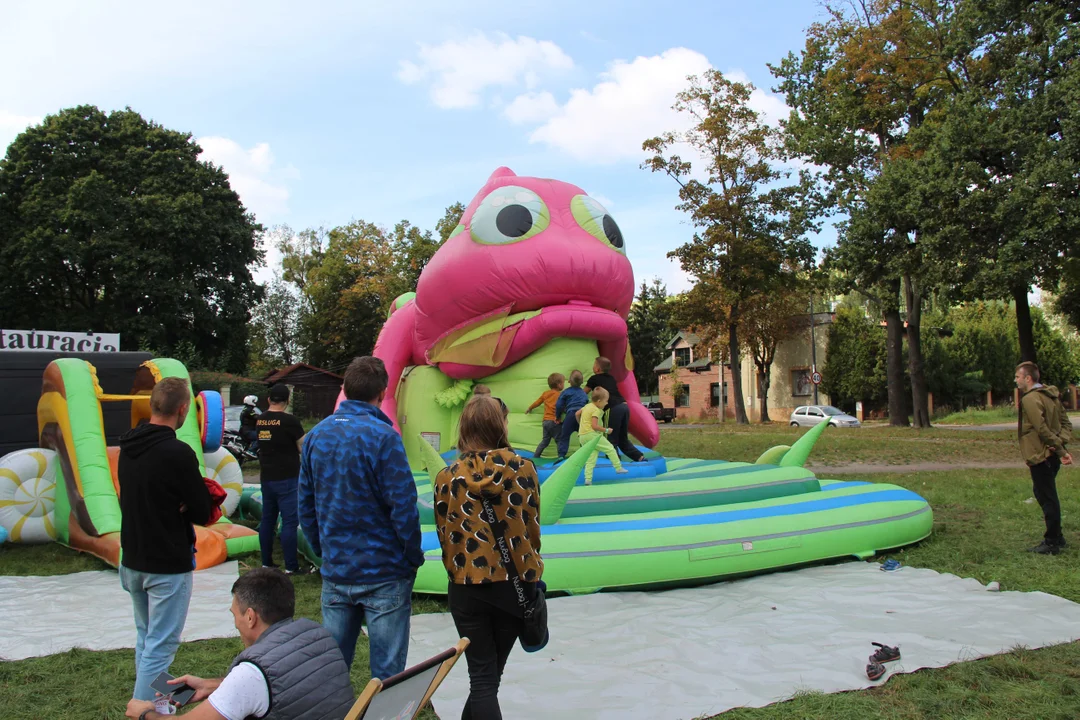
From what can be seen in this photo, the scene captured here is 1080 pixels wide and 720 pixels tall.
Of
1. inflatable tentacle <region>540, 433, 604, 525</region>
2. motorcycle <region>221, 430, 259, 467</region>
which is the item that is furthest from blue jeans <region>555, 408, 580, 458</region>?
motorcycle <region>221, 430, 259, 467</region>

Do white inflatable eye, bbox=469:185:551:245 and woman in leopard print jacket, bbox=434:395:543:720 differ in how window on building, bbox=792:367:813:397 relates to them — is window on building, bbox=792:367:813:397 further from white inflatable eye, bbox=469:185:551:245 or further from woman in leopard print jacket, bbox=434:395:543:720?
woman in leopard print jacket, bbox=434:395:543:720

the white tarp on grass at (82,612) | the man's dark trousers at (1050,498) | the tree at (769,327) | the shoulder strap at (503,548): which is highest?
the tree at (769,327)

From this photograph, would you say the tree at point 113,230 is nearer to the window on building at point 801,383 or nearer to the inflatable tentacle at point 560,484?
the inflatable tentacle at point 560,484

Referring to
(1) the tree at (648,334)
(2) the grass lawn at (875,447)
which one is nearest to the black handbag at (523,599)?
(2) the grass lawn at (875,447)

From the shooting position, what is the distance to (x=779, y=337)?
111 ft

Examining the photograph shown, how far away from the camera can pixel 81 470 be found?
603 cm

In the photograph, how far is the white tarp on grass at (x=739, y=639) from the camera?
3.19m

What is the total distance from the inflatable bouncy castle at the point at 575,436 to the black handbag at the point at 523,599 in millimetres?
2247

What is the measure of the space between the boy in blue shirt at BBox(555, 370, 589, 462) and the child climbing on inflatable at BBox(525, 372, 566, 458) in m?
0.10

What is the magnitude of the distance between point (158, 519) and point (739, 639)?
2.80 meters

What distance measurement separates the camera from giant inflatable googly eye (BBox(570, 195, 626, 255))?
7.34 metres

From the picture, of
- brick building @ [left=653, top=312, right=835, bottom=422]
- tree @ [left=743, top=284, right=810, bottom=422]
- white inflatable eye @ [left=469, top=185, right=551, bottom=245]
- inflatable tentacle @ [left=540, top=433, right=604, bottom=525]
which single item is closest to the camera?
inflatable tentacle @ [left=540, top=433, right=604, bottom=525]

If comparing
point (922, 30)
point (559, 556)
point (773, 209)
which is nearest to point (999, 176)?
point (922, 30)

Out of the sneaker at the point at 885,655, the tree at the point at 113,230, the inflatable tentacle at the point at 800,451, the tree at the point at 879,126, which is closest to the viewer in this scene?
the sneaker at the point at 885,655
